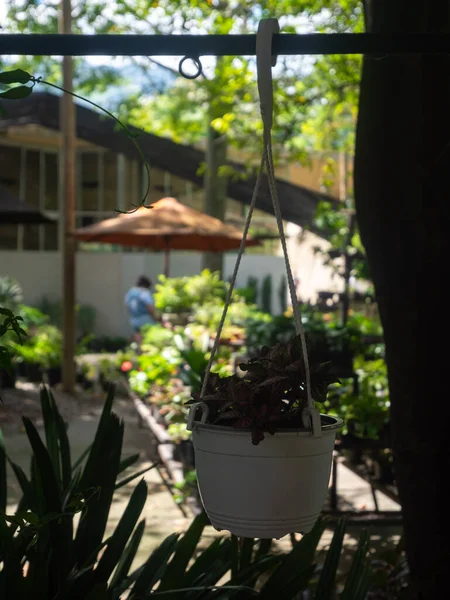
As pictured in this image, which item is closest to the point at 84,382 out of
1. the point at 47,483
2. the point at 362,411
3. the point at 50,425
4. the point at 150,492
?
the point at 150,492

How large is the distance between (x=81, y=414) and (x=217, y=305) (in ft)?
7.28

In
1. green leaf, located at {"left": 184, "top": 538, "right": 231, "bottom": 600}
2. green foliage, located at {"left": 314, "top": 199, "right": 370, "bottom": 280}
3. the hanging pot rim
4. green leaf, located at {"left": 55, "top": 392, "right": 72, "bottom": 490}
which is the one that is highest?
green foliage, located at {"left": 314, "top": 199, "right": 370, "bottom": 280}

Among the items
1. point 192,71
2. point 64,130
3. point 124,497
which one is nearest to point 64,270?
point 64,130

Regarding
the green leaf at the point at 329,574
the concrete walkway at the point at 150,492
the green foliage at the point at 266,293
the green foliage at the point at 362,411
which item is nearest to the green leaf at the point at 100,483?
the green leaf at the point at 329,574

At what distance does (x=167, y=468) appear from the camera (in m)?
6.86

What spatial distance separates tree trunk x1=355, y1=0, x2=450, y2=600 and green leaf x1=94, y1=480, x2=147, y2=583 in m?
0.85

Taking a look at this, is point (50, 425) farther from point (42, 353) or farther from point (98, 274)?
point (98, 274)

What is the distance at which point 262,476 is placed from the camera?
5.26ft

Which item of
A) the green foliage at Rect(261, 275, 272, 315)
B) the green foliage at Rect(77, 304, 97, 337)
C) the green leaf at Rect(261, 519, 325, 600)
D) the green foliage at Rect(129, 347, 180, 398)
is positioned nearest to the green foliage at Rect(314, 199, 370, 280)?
the green foliage at Rect(129, 347, 180, 398)

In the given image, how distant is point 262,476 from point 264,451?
48 millimetres

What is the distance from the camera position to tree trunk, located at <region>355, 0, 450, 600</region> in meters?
2.63

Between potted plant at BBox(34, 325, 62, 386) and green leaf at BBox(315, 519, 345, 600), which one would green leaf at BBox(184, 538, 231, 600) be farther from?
potted plant at BBox(34, 325, 62, 386)

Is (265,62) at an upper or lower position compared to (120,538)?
upper

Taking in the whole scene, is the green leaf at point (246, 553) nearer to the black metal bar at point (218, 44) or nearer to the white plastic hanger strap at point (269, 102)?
the white plastic hanger strap at point (269, 102)
